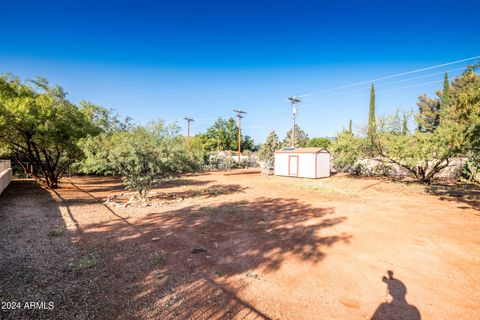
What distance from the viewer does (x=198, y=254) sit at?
5.63 metres

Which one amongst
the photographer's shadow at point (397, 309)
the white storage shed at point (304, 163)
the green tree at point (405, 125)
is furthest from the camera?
the white storage shed at point (304, 163)

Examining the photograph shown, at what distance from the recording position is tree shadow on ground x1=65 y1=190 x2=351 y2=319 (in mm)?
3744

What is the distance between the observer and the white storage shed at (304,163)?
22.0 meters

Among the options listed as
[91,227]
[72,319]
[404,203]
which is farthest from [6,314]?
[404,203]

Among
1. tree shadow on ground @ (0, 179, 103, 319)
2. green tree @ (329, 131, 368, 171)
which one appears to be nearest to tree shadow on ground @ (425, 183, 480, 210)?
green tree @ (329, 131, 368, 171)

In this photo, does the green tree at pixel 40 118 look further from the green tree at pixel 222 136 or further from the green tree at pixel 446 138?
the green tree at pixel 222 136

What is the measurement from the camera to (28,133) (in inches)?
506

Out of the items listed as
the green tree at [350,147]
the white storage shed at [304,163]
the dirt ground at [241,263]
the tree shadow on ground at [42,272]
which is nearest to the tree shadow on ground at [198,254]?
the dirt ground at [241,263]

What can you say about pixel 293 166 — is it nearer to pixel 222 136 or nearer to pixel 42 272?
pixel 42 272

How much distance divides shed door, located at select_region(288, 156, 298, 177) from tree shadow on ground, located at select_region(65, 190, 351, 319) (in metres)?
13.6

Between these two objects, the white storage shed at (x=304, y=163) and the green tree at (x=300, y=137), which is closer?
the white storage shed at (x=304, y=163)

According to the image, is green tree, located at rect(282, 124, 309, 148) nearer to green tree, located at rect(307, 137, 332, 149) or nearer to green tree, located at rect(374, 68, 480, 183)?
green tree, located at rect(307, 137, 332, 149)

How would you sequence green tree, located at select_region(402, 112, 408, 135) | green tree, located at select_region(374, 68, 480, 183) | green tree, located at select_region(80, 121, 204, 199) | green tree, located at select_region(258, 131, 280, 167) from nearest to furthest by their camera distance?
1. green tree, located at select_region(374, 68, 480, 183)
2. green tree, located at select_region(80, 121, 204, 199)
3. green tree, located at select_region(402, 112, 408, 135)
4. green tree, located at select_region(258, 131, 280, 167)

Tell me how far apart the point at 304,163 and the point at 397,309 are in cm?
1938
